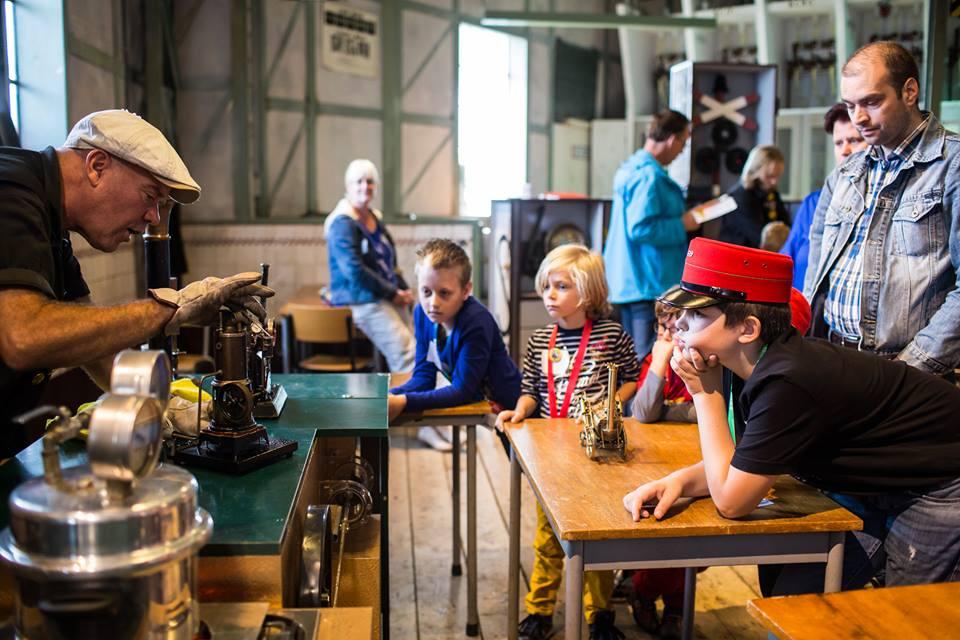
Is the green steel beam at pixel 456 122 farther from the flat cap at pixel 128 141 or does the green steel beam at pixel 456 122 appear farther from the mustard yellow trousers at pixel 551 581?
the flat cap at pixel 128 141

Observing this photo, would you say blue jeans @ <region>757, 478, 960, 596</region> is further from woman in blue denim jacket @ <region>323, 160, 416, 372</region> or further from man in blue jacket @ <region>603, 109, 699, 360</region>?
woman in blue denim jacket @ <region>323, 160, 416, 372</region>

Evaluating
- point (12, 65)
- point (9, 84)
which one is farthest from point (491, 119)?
point (9, 84)

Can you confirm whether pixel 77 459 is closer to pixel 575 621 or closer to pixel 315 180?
pixel 575 621

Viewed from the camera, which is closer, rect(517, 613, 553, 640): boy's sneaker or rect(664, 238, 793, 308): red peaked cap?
→ rect(664, 238, 793, 308): red peaked cap

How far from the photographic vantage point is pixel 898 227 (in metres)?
2.58

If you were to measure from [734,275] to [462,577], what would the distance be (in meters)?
2.08

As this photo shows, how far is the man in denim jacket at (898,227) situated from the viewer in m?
2.46

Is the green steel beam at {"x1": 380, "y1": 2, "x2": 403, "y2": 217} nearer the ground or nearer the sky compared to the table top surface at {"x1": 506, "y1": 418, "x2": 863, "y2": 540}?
nearer the sky

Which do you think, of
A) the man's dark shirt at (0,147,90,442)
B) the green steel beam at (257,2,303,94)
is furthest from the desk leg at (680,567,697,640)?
the green steel beam at (257,2,303,94)

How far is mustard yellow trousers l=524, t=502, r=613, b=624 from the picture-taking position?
278 cm

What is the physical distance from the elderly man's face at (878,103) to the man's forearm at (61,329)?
6.45 ft

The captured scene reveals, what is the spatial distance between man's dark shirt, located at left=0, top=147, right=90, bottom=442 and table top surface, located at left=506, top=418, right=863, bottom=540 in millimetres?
1105

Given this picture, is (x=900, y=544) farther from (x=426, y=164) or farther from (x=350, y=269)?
(x=426, y=164)

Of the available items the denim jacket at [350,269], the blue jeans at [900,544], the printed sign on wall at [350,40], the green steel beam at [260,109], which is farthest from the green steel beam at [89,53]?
the blue jeans at [900,544]
